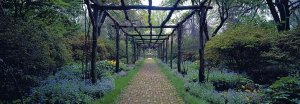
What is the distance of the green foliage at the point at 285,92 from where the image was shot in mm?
6952

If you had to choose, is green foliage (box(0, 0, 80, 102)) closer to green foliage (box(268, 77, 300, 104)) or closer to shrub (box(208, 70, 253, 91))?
green foliage (box(268, 77, 300, 104))

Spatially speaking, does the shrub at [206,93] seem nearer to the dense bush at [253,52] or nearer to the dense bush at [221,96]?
the dense bush at [221,96]

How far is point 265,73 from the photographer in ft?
46.0

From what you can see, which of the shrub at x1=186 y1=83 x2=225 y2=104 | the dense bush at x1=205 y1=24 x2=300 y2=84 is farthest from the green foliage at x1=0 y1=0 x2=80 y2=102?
the dense bush at x1=205 y1=24 x2=300 y2=84

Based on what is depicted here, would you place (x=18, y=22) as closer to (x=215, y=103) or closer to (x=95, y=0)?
(x=95, y=0)

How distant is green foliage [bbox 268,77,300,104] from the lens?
6952mm

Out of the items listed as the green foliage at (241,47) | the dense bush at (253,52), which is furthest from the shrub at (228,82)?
the green foliage at (241,47)

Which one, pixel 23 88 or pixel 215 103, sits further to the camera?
pixel 23 88

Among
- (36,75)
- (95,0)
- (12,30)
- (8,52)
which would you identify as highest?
(95,0)

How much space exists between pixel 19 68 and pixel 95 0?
3658mm

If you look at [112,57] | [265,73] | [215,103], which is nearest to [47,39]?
[215,103]

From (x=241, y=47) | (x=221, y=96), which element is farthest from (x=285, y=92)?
(x=241, y=47)

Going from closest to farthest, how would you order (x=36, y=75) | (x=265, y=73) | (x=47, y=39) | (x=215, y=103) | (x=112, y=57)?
(x=215, y=103), (x=36, y=75), (x=47, y=39), (x=265, y=73), (x=112, y=57)

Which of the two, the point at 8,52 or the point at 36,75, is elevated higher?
the point at 8,52
